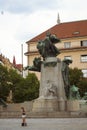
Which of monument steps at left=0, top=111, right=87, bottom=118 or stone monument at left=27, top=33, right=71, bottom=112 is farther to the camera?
stone monument at left=27, top=33, right=71, bottom=112

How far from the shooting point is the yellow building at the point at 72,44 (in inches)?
3113

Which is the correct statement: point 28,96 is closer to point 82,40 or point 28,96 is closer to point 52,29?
point 82,40

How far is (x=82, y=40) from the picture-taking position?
80.2 m

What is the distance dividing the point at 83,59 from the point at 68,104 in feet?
149

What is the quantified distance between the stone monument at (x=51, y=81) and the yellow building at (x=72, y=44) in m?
41.5

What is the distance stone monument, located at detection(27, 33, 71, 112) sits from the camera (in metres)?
33.8

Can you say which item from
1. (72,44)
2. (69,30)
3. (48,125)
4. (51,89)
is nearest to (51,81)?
(51,89)

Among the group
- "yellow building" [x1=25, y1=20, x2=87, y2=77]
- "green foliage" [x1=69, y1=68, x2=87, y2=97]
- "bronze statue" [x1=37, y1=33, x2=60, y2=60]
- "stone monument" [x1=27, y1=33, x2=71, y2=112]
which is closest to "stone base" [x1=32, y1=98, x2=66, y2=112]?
"stone monument" [x1=27, y1=33, x2=71, y2=112]

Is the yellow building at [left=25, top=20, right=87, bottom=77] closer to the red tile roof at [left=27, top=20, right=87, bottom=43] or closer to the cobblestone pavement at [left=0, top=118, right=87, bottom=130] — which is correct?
the red tile roof at [left=27, top=20, right=87, bottom=43]

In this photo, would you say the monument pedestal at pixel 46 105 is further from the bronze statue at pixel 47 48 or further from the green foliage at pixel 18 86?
the green foliage at pixel 18 86

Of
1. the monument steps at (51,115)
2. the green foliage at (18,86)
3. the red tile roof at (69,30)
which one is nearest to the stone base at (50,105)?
the monument steps at (51,115)

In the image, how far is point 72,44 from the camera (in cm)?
8056

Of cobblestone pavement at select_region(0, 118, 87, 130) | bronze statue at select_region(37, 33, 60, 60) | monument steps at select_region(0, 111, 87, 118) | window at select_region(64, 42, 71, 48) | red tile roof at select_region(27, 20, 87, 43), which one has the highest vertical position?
red tile roof at select_region(27, 20, 87, 43)

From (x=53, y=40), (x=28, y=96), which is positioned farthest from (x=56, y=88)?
(x=28, y=96)
